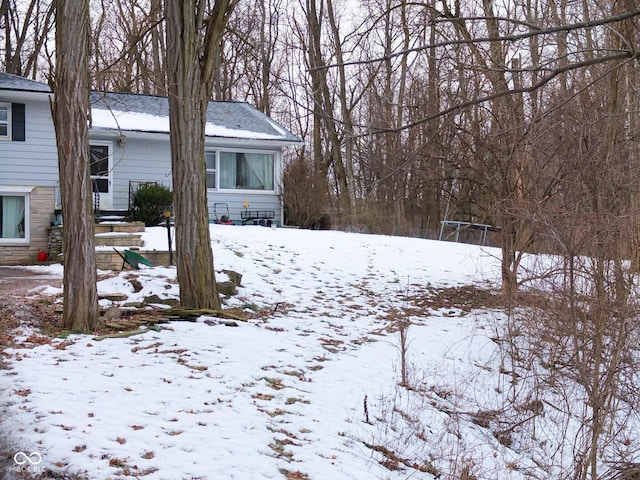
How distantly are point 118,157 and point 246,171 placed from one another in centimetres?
391

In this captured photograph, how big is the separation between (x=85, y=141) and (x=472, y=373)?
548cm

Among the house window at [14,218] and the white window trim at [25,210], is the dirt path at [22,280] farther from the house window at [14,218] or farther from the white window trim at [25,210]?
the house window at [14,218]

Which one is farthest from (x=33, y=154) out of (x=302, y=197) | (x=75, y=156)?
(x=75, y=156)

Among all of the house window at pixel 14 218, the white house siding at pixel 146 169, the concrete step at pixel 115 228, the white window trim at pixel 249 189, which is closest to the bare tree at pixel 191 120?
the concrete step at pixel 115 228

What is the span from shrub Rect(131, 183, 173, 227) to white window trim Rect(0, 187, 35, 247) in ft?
8.27

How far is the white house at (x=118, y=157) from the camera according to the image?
624 inches

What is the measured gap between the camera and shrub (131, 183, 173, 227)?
16812 mm

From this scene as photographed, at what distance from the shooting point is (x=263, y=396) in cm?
604

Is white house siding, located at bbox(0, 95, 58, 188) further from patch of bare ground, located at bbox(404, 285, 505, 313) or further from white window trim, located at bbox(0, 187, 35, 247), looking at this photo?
patch of bare ground, located at bbox(404, 285, 505, 313)

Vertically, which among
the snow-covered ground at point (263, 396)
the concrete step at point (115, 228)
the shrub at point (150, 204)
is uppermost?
the shrub at point (150, 204)

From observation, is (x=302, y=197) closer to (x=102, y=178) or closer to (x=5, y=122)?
(x=102, y=178)

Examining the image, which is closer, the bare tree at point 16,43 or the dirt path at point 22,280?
the dirt path at point 22,280

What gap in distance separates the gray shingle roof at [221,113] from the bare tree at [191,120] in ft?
36.1

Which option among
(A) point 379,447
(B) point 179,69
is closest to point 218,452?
(A) point 379,447
